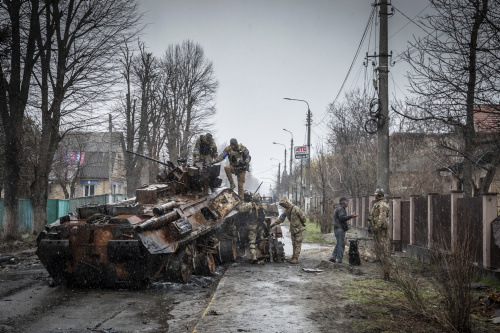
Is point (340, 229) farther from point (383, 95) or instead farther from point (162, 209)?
point (162, 209)

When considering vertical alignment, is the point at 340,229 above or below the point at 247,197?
below

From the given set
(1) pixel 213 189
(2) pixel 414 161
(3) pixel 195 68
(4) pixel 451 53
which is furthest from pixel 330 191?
(4) pixel 451 53

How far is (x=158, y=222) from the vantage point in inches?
379

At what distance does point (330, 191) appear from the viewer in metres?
36.6

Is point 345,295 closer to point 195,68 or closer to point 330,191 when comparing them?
point 330,191

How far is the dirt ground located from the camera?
21.4 ft

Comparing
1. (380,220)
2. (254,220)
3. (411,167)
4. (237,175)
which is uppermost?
(411,167)

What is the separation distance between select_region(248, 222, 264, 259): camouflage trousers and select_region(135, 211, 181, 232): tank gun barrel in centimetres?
375

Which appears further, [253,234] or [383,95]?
[383,95]

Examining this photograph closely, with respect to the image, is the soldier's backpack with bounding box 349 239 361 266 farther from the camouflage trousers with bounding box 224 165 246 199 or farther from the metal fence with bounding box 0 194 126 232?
the metal fence with bounding box 0 194 126 232

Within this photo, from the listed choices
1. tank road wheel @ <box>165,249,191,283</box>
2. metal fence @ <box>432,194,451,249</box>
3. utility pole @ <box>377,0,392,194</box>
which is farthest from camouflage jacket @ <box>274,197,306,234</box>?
tank road wheel @ <box>165,249,191,283</box>

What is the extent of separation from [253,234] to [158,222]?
471 cm

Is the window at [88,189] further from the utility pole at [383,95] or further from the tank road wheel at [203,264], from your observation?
the tank road wheel at [203,264]

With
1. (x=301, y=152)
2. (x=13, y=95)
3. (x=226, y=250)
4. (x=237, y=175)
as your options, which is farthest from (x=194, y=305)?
(x=301, y=152)
